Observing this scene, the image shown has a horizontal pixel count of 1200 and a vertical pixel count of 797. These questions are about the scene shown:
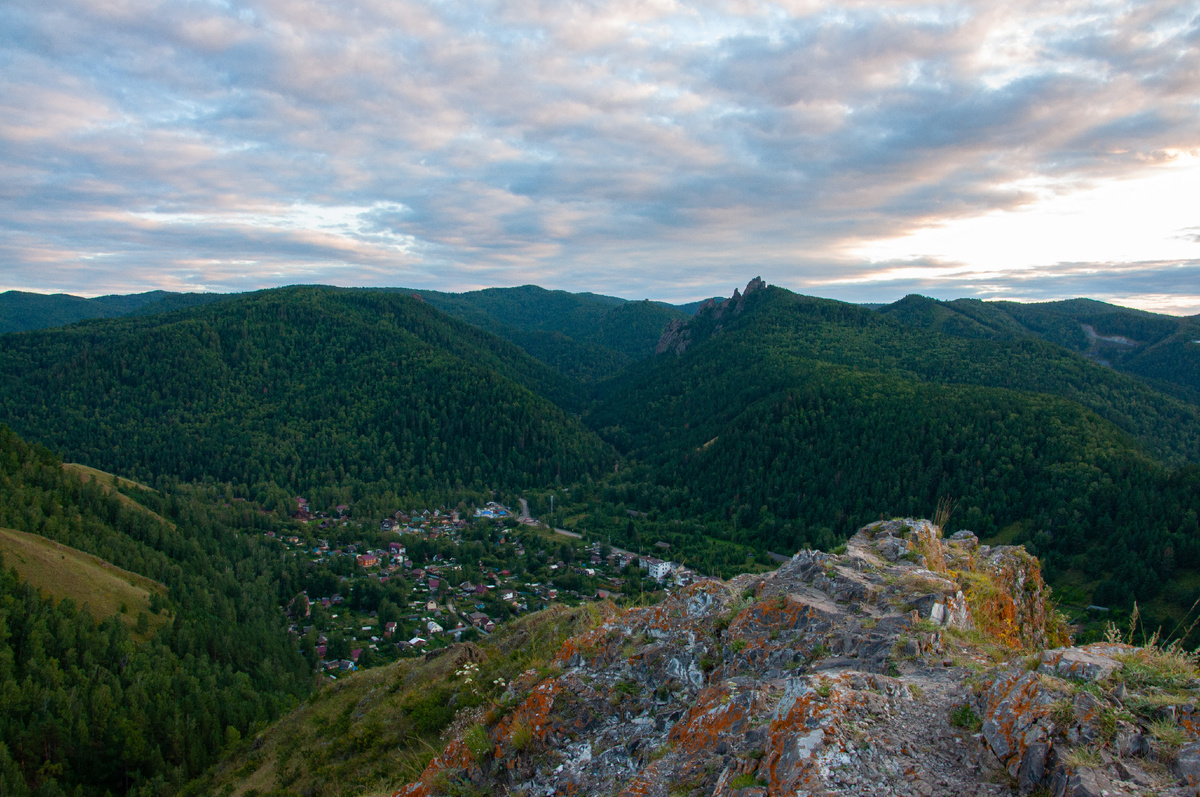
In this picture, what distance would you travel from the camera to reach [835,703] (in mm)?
6738

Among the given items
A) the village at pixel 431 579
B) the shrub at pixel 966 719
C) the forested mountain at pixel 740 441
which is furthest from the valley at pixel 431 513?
the shrub at pixel 966 719

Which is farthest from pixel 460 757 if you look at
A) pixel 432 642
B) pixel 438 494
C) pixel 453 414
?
pixel 453 414

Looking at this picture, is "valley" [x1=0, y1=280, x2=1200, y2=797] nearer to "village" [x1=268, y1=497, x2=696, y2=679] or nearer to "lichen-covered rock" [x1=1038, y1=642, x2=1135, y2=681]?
"village" [x1=268, y1=497, x2=696, y2=679]

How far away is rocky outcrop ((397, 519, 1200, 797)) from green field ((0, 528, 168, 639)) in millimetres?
73733

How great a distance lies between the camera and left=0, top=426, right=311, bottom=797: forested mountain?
43719 millimetres

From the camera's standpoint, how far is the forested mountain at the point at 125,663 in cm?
4372

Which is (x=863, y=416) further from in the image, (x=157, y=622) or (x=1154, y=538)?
(x=157, y=622)

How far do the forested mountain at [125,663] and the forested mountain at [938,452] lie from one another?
80.3m

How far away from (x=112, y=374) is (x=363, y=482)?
394 ft

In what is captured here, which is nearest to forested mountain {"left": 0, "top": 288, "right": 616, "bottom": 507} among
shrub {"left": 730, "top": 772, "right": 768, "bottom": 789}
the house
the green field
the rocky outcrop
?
the green field

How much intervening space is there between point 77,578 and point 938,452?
428 ft

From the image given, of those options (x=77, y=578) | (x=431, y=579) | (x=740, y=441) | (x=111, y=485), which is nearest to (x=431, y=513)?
(x=431, y=579)

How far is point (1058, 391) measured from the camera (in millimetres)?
150250

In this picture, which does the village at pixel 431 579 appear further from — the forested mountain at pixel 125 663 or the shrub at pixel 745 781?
the shrub at pixel 745 781
